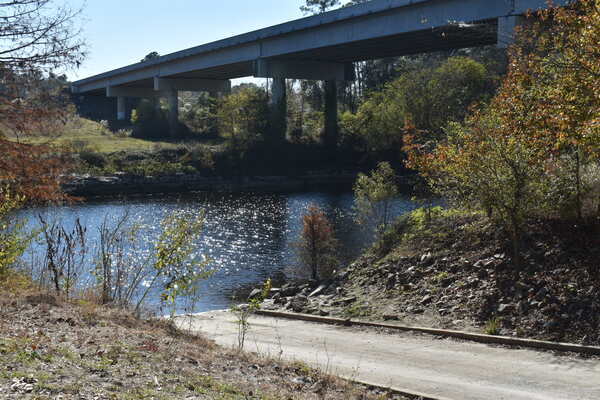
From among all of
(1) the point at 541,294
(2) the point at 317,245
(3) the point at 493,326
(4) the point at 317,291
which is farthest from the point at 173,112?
(3) the point at 493,326

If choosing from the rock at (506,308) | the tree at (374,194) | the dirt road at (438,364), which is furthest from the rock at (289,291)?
the rock at (506,308)

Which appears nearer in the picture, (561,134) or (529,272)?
(561,134)

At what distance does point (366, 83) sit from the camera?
293ft

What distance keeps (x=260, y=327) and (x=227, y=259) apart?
13.3 metres

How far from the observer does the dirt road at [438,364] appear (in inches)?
327

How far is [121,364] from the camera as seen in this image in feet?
24.0

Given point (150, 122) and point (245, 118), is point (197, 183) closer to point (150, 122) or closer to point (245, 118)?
point (245, 118)

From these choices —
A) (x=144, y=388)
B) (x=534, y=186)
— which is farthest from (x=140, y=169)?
(x=144, y=388)

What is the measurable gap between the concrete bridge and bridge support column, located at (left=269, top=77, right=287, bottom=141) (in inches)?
3.7

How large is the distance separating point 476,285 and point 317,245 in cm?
970

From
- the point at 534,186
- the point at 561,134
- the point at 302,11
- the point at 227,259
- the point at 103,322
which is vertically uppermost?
the point at 302,11

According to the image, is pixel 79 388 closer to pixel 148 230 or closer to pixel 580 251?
pixel 580 251

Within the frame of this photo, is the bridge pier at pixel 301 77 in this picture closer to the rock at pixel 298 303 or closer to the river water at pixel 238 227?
the river water at pixel 238 227

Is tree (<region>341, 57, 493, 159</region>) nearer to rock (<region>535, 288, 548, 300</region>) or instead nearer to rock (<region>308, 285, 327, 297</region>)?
rock (<region>308, 285, 327, 297</region>)
